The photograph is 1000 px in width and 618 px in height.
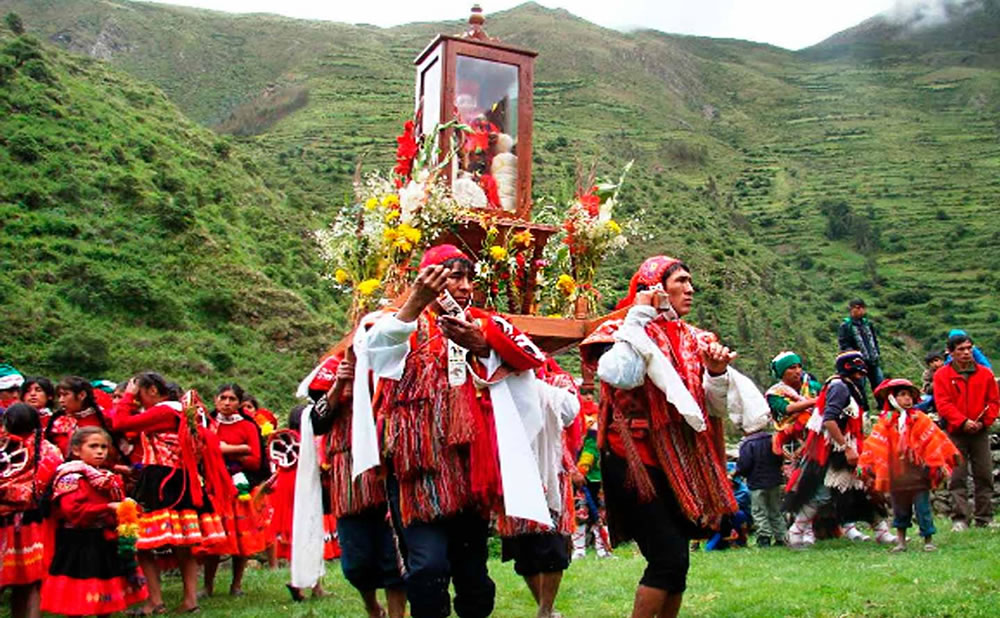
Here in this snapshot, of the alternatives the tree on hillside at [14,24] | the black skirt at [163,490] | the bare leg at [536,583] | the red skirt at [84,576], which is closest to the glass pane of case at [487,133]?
the black skirt at [163,490]

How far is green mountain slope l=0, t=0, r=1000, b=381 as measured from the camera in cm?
5591

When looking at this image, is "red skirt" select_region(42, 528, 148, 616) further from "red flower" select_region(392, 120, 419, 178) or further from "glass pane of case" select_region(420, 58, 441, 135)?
"glass pane of case" select_region(420, 58, 441, 135)

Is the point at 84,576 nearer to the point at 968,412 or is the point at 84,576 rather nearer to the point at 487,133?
the point at 487,133

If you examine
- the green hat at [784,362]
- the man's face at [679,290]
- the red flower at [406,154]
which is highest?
the red flower at [406,154]

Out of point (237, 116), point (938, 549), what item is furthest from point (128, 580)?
point (237, 116)

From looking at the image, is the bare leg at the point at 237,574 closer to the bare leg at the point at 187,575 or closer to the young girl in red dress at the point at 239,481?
the young girl in red dress at the point at 239,481

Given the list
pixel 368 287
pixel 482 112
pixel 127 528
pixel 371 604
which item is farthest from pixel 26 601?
pixel 482 112

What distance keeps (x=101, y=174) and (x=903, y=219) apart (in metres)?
53.0

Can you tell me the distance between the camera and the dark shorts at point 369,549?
18.4ft

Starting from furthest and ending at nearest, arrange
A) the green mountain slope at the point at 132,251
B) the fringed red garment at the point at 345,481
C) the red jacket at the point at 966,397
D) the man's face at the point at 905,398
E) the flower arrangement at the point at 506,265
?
the green mountain slope at the point at 132,251 → the red jacket at the point at 966,397 → the man's face at the point at 905,398 → the flower arrangement at the point at 506,265 → the fringed red garment at the point at 345,481

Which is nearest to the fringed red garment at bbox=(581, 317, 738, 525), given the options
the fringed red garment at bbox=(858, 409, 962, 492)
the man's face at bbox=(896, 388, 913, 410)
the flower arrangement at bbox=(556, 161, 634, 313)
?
the flower arrangement at bbox=(556, 161, 634, 313)

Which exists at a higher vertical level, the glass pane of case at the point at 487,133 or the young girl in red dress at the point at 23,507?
the glass pane of case at the point at 487,133

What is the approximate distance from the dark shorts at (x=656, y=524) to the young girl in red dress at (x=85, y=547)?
3.51 m

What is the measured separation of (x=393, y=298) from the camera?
6.93m
